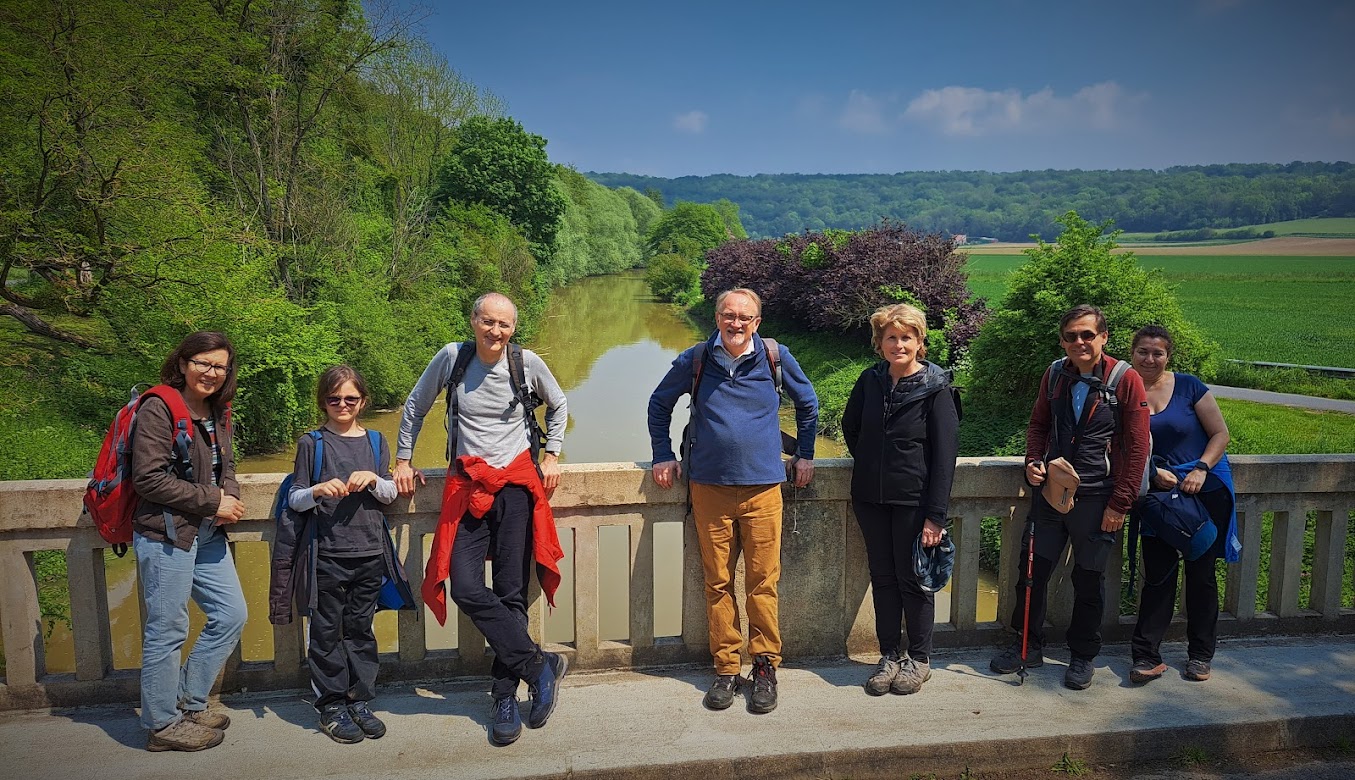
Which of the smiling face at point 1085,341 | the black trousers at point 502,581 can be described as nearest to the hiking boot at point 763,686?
the black trousers at point 502,581

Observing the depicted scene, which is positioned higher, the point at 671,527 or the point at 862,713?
the point at 862,713

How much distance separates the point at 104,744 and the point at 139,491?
115 cm

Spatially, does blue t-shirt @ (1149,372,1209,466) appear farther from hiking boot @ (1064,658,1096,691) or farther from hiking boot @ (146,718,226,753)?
hiking boot @ (146,718,226,753)

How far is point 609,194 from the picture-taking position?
9738cm

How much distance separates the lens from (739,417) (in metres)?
4.18

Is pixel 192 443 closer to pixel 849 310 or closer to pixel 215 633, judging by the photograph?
pixel 215 633

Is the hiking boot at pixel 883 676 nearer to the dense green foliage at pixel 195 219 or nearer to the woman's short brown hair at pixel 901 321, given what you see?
the woman's short brown hair at pixel 901 321

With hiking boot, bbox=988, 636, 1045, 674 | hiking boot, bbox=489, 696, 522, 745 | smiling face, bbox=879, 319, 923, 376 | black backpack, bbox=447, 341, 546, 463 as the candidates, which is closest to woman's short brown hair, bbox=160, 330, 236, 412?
black backpack, bbox=447, 341, 546, 463

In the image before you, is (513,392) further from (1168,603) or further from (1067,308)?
(1067,308)

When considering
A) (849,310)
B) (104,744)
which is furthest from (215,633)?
(849,310)

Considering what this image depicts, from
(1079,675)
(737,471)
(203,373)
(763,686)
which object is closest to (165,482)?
(203,373)

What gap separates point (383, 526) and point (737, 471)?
165 centimetres

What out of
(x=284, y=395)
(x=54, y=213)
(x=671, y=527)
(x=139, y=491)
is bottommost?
(x=671, y=527)

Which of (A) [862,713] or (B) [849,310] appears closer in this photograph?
(A) [862,713]
